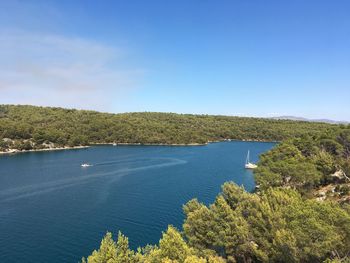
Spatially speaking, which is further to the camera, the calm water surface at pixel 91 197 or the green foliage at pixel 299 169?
the green foliage at pixel 299 169

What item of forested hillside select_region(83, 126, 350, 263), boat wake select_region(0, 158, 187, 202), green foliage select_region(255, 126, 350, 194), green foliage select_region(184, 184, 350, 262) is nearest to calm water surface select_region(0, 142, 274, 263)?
boat wake select_region(0, 158, 187, 202)

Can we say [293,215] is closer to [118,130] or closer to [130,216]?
[130,216]

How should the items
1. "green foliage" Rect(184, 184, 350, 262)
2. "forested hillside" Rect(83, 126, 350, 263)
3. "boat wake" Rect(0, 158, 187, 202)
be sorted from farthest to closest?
"boat wake" Rect(0, 158, 187, 202) → "green foliage" Rect(184, 184, 350, 262) → "forested hillside" Rect(83, 126, 350, 263)

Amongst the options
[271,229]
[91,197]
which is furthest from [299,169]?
[91,197]

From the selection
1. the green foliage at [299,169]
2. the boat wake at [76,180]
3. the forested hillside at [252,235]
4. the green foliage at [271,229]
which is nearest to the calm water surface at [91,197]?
the boat wake at [76,180]

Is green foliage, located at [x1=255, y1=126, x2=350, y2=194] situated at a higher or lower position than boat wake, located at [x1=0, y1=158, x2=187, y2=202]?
higher

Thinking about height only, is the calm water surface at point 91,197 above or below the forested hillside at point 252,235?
below

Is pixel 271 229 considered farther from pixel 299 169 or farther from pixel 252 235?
pixel 299 169

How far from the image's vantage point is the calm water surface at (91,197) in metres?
50.1

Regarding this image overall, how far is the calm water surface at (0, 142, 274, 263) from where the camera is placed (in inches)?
1971

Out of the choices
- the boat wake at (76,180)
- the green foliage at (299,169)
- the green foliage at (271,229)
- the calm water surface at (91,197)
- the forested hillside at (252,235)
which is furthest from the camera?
the boat wake at (76,180)

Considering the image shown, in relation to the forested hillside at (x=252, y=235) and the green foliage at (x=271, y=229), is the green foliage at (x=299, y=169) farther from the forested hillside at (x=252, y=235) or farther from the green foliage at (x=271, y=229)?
the green foliage at (x=271, y=229)

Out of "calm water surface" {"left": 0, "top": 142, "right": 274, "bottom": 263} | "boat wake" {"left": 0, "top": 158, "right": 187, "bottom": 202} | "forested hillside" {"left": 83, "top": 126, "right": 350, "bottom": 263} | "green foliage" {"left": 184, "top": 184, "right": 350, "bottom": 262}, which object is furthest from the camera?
"boat wake" {"left": 0, "top": 158, "right": 187, "bottom": 202}

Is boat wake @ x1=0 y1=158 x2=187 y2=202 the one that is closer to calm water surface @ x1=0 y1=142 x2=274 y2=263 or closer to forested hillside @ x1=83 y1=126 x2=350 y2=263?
calm water surface @ x1=0 y1=142 x2=274 y2=263
